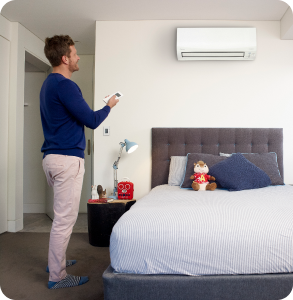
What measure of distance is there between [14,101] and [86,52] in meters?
1.53

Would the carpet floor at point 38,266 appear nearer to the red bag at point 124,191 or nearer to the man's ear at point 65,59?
the red bag at point 124,191

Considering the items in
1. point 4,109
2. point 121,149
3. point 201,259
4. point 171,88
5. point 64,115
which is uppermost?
point 171,88

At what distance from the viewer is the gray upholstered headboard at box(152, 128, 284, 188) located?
3336 millimetres

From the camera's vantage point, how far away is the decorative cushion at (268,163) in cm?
294

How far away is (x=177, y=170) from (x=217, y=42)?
4.92 ft

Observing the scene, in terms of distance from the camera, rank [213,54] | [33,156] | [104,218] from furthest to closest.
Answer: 1. [33,156]
2. [213,54]
3. [104,218]

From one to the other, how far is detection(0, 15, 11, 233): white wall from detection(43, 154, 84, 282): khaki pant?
178cm

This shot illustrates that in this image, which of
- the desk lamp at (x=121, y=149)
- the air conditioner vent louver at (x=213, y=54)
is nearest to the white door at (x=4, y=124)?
the desk lamp at (x=121, y=149)

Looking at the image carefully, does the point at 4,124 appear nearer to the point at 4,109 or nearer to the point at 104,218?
the point at 4,109

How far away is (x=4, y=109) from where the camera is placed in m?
3.48

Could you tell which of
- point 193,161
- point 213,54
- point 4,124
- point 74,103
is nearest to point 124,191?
point 193,161

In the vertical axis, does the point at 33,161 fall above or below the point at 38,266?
above

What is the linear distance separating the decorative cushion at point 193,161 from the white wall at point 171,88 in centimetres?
50

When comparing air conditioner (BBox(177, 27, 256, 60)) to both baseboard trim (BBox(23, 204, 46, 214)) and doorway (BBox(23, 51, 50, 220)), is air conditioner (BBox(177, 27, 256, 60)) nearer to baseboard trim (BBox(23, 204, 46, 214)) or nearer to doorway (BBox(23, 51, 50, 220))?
doorway (BBox(23, 51, 50, 220))
